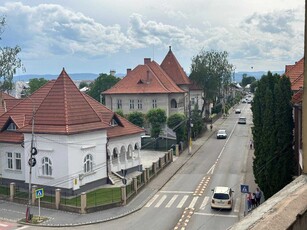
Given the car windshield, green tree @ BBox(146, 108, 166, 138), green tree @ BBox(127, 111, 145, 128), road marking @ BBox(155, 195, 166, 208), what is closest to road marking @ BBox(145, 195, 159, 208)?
road marking @ BBox(155, 195, 166, 208)

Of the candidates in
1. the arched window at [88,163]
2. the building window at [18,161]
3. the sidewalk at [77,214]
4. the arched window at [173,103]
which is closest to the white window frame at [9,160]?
the building window at [18,161]

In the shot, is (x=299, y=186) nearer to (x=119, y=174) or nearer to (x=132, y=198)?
(x=132, y=198)

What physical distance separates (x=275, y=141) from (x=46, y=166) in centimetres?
1804

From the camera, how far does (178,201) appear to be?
29.4 m

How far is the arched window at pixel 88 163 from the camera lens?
108 feet

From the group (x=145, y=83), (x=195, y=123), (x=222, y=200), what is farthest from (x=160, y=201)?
(x=145, y=83)

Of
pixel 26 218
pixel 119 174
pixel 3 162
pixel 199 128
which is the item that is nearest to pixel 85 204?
pixel 26 218

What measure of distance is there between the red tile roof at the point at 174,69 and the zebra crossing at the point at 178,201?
39.3m

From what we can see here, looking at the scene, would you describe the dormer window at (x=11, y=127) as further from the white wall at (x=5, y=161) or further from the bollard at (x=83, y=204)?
the bollard at (x=83, y=204)

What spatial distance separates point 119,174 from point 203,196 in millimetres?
9798

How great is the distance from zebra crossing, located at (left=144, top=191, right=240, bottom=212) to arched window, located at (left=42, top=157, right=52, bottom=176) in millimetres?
8609

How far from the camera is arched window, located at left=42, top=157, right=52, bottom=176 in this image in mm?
32344

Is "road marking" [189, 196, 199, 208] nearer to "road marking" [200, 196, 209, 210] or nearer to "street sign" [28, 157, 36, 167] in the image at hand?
"road marking" [200, 196, 209, 210]

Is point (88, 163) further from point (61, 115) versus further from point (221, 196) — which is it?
point (221, 196)
